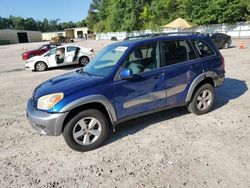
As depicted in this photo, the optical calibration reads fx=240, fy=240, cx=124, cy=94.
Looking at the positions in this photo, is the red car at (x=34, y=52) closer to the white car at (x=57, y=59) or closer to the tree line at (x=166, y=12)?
the white car at (x=57, y=59)

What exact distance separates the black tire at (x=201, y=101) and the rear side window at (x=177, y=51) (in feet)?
2.56

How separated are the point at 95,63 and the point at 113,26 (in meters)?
59.0

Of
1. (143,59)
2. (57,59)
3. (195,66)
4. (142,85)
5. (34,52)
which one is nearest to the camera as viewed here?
(142,85)

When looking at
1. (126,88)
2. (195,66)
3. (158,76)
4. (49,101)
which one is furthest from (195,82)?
(49,101)

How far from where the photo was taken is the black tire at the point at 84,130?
4.00 m

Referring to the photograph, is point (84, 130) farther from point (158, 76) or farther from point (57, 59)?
point (57, 59)

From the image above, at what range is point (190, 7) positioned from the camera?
124ft

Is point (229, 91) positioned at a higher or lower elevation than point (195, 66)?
lower

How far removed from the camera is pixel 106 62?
481 centimetres

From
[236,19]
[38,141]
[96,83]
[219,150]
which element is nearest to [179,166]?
[219,150]

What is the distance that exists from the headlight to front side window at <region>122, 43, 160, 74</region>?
1.29 metres

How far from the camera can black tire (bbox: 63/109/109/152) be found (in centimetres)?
400

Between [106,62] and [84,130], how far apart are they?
1466 millimetres

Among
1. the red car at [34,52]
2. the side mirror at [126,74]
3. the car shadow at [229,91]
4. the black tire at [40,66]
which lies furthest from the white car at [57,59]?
the side mirror at [126,74]
